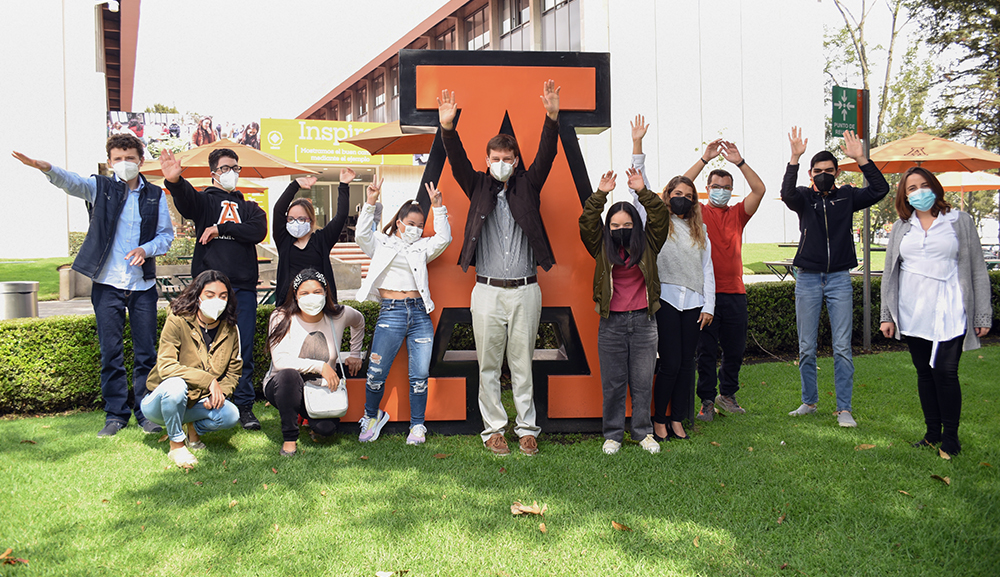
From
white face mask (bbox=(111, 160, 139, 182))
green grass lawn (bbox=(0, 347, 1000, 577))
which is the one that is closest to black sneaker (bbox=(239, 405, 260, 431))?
green grass lawn (bbox=(0, 347, 1000, 577))

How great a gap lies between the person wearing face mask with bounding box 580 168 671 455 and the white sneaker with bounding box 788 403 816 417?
1.68 metres

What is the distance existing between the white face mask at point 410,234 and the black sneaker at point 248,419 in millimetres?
1924

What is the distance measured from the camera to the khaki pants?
4.80m

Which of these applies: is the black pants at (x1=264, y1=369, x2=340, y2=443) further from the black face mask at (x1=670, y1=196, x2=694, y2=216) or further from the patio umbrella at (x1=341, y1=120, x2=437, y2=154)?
the patio umbrella at (x1=341, y1=120, x2=437, y2=154)

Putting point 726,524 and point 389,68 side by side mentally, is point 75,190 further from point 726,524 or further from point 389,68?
point 389,68

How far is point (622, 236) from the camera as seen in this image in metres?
4.67

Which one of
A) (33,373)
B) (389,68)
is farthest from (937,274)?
(389,68)

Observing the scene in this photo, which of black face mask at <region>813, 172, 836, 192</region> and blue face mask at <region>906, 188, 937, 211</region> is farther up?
black face mask at <region>813, 172, 836, 192</region>

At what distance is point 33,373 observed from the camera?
5930 millimetres

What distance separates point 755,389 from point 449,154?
4.02m

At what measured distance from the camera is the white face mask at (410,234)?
5.04m

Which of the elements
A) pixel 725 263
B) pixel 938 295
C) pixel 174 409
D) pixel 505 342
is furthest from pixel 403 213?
pixel 938 295

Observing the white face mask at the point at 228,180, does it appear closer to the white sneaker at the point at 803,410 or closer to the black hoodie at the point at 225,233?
the black hoodie at the point at 225,233

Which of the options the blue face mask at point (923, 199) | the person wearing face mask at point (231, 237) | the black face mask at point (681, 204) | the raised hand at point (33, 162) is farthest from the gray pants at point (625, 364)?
the raised hand at point (33, 162)
